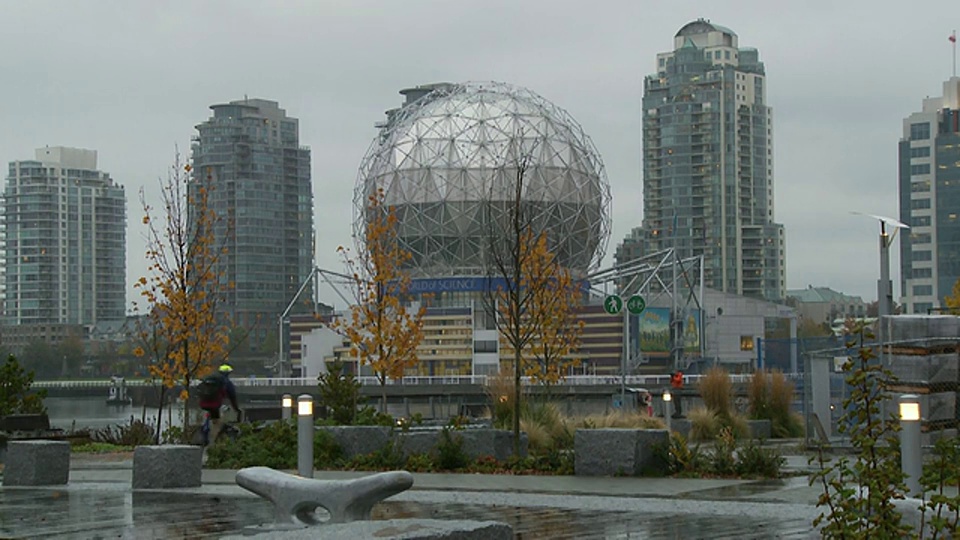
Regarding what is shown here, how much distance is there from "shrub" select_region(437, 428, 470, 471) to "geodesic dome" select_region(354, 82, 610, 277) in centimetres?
8623

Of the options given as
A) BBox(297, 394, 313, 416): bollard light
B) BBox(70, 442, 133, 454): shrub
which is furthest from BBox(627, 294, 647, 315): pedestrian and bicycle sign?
BBox(297, 394, 313, 416): bollard light

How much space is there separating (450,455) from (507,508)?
18.5 feet

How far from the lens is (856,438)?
8.18 meters

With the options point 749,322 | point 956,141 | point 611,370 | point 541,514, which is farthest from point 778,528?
point 956,141

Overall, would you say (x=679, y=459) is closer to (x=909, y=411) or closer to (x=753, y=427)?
(x=909, y=411)

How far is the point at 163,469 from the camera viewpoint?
59.7 feet

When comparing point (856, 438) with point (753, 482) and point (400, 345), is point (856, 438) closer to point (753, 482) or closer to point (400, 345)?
point (753, 482)

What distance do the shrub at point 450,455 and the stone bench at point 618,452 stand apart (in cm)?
194

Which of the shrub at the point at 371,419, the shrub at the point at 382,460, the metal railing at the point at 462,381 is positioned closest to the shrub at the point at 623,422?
the shrub at the point at 382,460

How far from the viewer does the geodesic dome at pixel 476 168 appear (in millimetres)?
110938

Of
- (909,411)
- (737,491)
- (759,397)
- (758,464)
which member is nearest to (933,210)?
(759,397)

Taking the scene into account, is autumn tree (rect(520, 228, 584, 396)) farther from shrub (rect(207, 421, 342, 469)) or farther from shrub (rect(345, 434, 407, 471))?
shrub (rect(345, 434, 407, 471))

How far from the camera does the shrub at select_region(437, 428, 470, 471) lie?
2055 centimetres

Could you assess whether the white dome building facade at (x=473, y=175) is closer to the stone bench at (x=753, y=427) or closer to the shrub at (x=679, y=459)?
the stone bench at (x=753, y=427)
